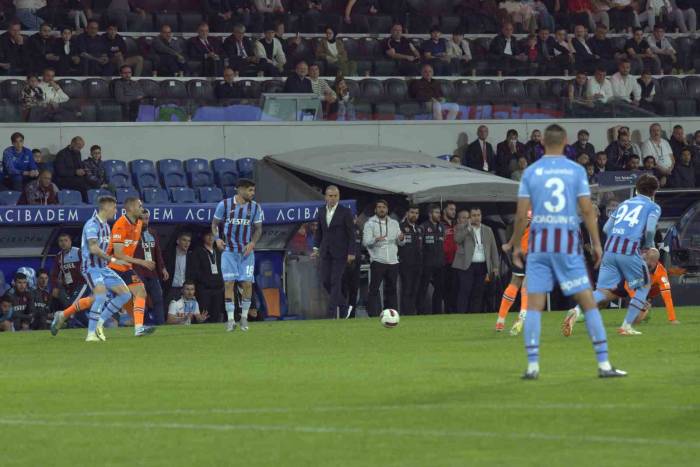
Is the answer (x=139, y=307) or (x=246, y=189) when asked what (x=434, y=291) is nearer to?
(x=246, y=189)

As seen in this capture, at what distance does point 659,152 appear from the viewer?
3011cm

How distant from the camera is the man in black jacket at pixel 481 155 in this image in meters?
29.6

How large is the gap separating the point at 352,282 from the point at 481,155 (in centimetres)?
547

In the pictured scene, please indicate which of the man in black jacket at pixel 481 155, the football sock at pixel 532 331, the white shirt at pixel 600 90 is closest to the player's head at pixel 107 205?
the football sock at pixel 532 331

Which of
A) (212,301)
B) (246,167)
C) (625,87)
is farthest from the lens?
(625,87)

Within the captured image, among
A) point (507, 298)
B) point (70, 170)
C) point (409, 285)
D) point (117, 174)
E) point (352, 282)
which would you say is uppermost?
point (70, 170)

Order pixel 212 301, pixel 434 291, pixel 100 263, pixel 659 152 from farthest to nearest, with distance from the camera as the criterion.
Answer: pixel 659 152 → pixel 434 291 → pixel 212 301 → pixel 100 263

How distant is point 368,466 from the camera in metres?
7.80

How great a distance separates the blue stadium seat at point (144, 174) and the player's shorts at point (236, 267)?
302 inches

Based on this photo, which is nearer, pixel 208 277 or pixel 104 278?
pixel 104 278

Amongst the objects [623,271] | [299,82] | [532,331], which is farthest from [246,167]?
[532,331]

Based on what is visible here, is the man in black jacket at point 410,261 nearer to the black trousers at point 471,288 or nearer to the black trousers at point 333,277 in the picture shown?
the black trousers at point 471,288

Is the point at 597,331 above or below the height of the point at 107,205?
below

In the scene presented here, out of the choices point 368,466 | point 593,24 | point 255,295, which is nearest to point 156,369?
point 368,466
